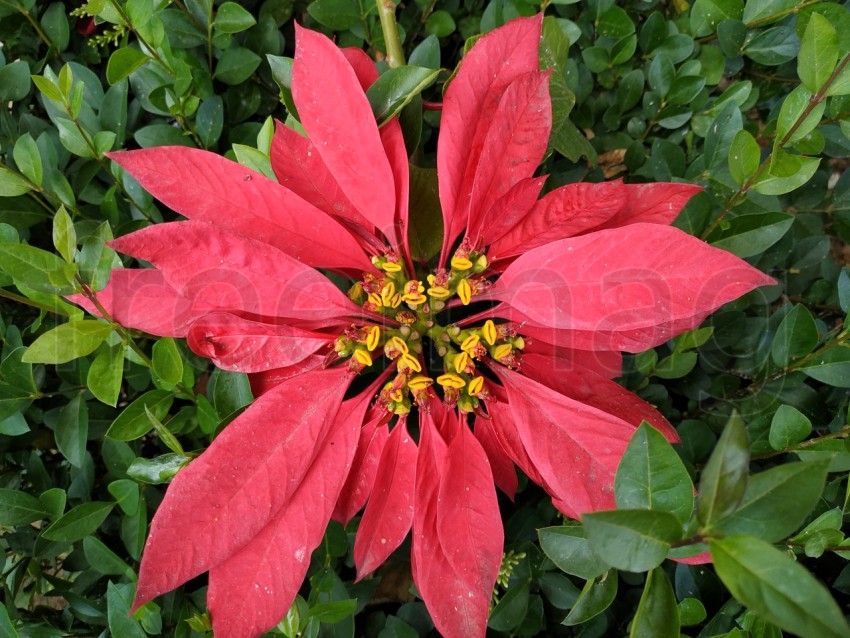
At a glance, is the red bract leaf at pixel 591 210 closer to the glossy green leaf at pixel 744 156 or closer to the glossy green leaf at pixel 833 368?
the glossy green leaf at pixel 744 156

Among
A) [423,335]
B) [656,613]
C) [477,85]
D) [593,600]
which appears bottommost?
[593,600]

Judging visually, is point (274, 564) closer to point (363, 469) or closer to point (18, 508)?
point (363, 469)

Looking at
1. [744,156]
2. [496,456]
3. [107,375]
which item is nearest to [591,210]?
[744,156]

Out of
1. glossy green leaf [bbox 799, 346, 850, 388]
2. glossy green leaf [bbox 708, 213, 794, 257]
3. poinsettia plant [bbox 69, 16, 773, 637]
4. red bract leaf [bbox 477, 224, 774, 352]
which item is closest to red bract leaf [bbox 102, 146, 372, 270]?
poinsettia plant [bbox 69, 16, 773, 637]

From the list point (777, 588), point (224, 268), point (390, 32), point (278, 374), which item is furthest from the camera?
point (390, 32)

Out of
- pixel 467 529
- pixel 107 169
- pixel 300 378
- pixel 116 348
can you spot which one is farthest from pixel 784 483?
pixel 107 169
